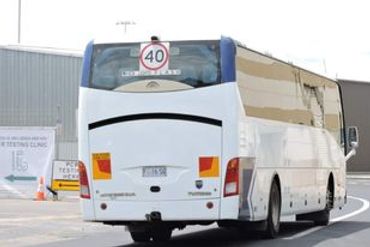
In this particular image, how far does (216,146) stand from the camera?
1343 centimetres

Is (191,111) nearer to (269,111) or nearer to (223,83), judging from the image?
(223,83)

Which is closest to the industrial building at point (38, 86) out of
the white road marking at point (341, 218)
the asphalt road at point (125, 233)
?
the white road marking at point (341, 218)

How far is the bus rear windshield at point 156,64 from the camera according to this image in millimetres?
13695

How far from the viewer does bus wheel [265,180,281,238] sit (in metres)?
15.7

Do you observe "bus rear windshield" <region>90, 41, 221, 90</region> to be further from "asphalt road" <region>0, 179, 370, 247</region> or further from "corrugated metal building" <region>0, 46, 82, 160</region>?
"corrugated metal building" <region>0, 46, 82, 160</region>

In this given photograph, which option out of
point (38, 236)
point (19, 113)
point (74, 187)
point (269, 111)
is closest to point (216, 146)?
point (269, 111)

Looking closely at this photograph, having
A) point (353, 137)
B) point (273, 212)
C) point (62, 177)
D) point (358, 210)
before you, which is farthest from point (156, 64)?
point (62, 177)

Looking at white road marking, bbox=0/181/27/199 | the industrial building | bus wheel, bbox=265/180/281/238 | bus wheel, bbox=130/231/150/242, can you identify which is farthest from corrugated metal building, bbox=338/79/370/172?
bus wheel, bbox=130/231/150/242

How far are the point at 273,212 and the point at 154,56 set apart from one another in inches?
158

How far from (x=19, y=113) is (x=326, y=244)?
29.1 m

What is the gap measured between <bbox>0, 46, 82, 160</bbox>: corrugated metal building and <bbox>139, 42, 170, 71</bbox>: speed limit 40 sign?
27380 mm

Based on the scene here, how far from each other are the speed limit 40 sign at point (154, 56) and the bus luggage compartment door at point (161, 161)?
889 millimetres

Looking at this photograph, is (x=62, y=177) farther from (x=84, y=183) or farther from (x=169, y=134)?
(x=169, y=134)

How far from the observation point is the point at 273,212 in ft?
52.1
